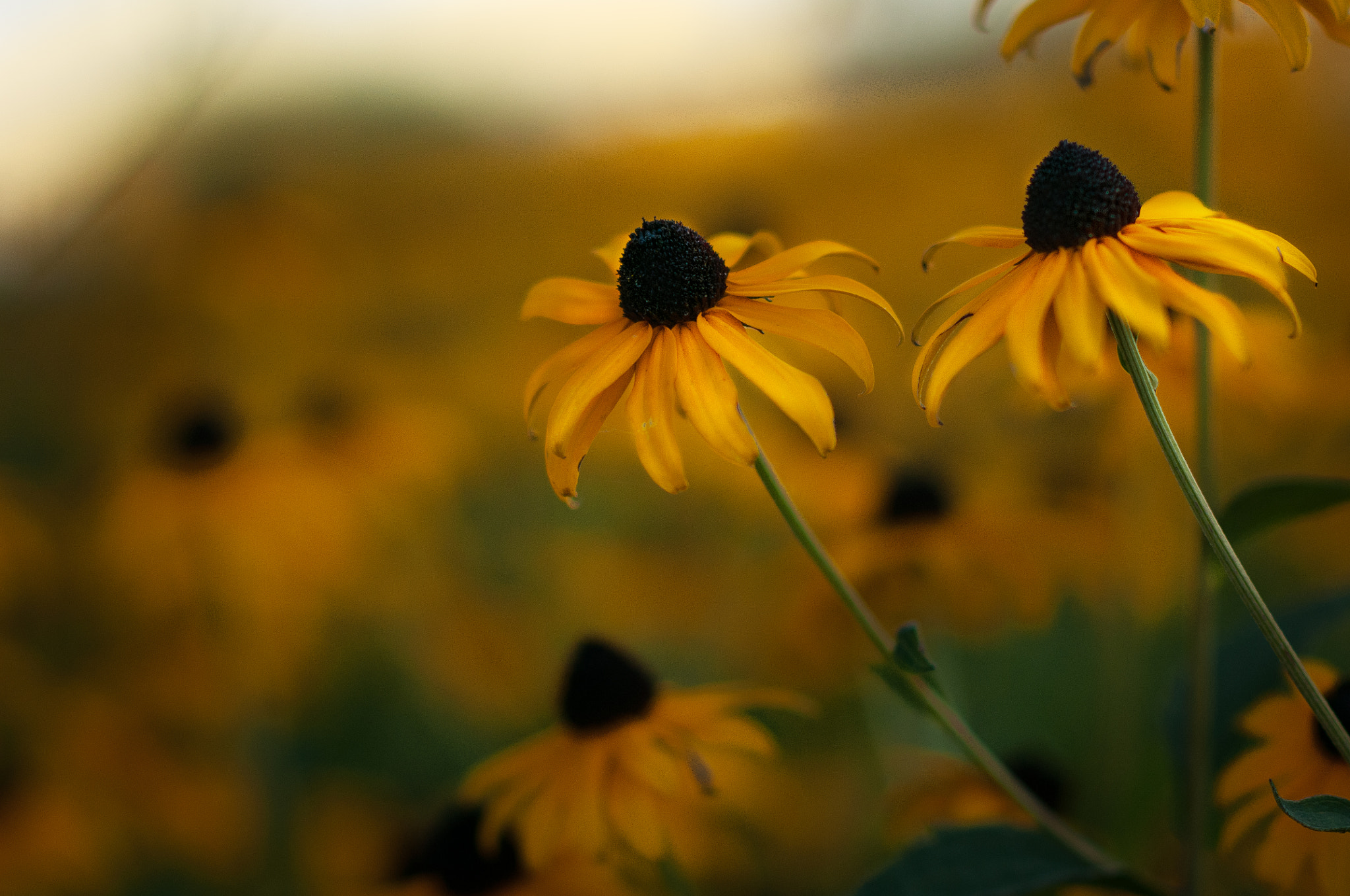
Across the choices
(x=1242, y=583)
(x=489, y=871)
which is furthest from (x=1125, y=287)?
(x=489, y=871)

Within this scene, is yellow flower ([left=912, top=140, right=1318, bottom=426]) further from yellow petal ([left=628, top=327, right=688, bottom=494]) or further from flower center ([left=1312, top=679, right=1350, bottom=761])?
flower center ([left=1312, top=679, right=1350, bottom=761])

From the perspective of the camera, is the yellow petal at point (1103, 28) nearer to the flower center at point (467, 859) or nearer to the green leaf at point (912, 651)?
the green leaf at point (912, 651)

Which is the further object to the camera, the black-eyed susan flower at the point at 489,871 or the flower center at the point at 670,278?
the black-eyed susan flower at the point at 489,871

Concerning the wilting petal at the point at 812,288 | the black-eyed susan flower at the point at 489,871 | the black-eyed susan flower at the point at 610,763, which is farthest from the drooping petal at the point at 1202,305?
the black-eyed susan flower at the point at 489,871

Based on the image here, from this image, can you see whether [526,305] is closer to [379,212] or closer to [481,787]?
[481,787]

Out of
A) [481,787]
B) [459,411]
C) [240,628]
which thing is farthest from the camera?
[459,411]

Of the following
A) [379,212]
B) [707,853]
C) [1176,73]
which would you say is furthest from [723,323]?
[379,212]
